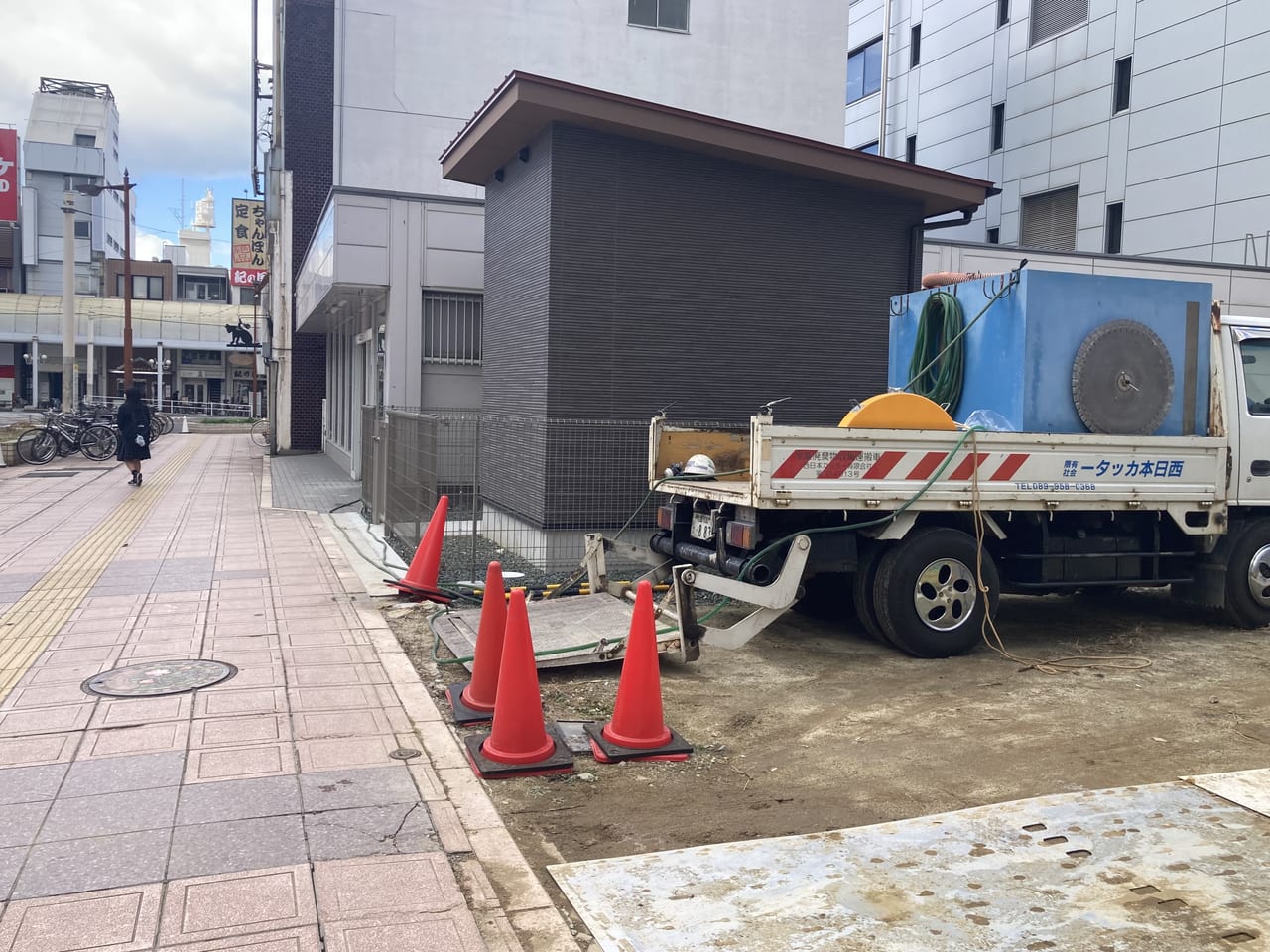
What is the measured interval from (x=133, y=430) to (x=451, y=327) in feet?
21.1

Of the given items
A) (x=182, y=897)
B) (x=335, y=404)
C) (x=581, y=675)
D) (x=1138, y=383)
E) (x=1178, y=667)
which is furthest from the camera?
(x=335, y=404)

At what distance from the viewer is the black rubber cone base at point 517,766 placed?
16.1ft

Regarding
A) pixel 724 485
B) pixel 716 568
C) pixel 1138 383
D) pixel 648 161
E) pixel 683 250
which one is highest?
pixel 648 161

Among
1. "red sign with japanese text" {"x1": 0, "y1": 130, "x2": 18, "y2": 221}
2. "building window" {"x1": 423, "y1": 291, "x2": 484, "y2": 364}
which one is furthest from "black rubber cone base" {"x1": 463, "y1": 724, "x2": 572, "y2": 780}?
"red sign with japanese text" {"x1": 0, "y1": 130, "x2": 18, "y2": 221}

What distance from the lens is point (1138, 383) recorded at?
312 inches

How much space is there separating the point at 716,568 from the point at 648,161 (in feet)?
17.1

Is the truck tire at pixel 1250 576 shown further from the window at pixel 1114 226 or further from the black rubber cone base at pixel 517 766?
the window at pixel 1114 226

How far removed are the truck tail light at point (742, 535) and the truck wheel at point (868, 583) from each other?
889mm

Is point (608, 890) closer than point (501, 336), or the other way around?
point (608, 890)

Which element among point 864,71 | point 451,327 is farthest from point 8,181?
point 451,327

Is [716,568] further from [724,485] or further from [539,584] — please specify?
[539,584]

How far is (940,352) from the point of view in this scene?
8539 mm

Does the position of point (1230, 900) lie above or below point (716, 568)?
below

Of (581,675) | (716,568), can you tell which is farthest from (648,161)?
(581,675)
